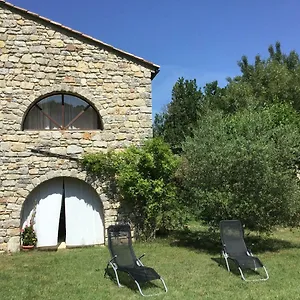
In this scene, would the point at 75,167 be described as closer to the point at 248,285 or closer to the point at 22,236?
the point at 22,236

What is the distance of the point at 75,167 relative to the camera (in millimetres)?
11344

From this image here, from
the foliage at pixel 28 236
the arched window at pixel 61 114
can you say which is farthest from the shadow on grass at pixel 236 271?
the arched window at pixel 61 114

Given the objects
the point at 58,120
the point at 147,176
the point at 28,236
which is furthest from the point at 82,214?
the point at 58,120

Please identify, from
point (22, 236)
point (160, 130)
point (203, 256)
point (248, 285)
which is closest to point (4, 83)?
point (22, 236)

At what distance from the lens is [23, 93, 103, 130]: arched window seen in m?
11.5

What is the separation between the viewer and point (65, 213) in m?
11.5

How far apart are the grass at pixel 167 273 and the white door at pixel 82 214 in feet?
1.86

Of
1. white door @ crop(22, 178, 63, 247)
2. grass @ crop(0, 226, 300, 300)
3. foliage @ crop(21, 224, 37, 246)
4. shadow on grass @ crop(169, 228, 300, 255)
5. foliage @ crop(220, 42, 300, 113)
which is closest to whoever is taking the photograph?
grass @ crop(0, 226, 300, 300)

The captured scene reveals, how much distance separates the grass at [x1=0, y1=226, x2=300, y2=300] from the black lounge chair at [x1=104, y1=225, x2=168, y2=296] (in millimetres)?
237

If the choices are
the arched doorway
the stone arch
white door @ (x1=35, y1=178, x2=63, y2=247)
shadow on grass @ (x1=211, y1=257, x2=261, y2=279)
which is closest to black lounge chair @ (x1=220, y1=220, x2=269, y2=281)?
shadow on grass @ (x1=211, y1=257, x2=261, y2=279)

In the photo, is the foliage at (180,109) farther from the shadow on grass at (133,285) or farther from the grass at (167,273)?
the shadow on grass at (133,285)

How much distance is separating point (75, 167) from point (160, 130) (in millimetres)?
12505

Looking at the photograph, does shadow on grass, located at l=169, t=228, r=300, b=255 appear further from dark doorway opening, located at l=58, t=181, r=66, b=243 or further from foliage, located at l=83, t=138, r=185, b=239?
dark doorway opening, located at l=58, t=181, r=66, b=243

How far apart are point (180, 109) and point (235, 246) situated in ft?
49.7
